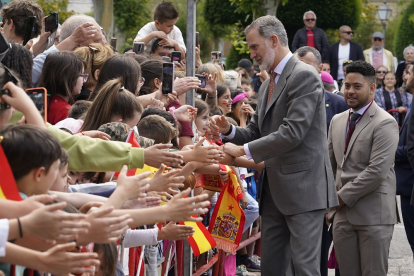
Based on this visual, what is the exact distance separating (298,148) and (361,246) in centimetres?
124

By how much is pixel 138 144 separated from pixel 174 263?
1.72 m

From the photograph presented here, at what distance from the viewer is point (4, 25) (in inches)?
229

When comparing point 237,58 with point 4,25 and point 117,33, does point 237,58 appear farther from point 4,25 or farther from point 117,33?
point 4,25

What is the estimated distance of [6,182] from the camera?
288 cm

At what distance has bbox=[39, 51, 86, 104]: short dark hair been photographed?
5242 millimetres

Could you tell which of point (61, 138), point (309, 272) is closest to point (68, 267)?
point (61, 138)

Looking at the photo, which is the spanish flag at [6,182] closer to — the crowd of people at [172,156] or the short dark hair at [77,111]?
the crowd of people at [172,156]

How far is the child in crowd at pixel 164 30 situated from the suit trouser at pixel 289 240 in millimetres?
2840

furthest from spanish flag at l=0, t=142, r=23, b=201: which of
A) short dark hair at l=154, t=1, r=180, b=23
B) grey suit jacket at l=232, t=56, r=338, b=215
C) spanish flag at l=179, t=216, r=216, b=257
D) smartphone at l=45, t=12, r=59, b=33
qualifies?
short dark hair at l=154, t=1, r=180, b=23

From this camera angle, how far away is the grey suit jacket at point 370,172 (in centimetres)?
610

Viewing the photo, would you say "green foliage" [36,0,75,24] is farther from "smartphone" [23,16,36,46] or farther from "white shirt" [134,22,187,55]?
"smartphone" [23,16,36,46]

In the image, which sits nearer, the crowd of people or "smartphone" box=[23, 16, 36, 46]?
the crowd of people

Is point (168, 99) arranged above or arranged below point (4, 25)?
below

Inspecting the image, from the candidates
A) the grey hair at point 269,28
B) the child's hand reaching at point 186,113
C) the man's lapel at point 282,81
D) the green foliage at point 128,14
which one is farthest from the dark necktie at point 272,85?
the green foliage at point 128,14
